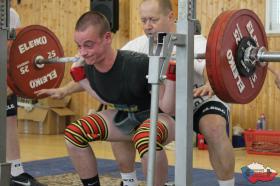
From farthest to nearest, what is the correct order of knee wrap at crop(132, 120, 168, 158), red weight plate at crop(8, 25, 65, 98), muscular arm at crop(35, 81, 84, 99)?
Answer: red weight plate at crop(8, 25, 65, 98)
muscular arm at crop(35, 81, 84, 99)
knee wrap at crop(132, 120, 168, 158)

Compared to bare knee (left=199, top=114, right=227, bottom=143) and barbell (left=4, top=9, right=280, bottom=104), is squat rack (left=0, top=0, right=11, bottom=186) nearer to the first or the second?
barbell (left=4, top=9, right=280, bottom=104)

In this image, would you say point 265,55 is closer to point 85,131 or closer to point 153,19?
point 153,19

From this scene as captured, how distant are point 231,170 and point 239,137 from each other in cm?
349

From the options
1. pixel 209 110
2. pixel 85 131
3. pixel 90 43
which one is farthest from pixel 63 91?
pixel 209 110

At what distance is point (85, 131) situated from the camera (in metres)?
2.70

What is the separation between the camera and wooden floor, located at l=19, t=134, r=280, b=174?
4.96m

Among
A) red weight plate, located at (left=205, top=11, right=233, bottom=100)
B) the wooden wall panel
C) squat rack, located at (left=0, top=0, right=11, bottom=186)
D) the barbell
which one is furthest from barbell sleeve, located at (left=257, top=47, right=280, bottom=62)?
the wooden wall panel

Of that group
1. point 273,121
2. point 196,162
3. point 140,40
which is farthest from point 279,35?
point 140,40

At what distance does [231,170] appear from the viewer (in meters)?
2.71

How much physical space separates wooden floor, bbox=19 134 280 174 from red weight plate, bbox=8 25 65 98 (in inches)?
72.5

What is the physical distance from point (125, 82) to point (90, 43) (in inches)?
11.0

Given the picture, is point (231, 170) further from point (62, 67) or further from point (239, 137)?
point (239, 137)

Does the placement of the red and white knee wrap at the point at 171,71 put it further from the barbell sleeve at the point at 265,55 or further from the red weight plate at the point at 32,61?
the red weight plate at the point at 32,61


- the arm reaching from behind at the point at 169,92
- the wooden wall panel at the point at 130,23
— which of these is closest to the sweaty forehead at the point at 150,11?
the arm reaching from behind at the point at 169,92
